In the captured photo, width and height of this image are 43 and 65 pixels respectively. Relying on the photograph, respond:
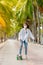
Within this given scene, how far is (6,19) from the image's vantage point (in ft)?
121

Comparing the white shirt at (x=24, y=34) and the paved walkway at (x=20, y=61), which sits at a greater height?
the white shirt at (x=24, y=34)

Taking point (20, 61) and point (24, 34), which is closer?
point (20, 61)

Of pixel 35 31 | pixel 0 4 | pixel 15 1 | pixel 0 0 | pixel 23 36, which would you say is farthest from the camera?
pixel 35 31

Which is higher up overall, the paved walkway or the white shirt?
the white shirt

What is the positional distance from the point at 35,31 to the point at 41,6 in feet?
41.3

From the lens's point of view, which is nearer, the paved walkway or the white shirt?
the paved walkway

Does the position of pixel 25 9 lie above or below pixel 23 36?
above

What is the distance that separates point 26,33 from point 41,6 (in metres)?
19.3

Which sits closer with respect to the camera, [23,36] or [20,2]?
[23,36]

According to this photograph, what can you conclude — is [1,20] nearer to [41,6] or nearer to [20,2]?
[20,2]

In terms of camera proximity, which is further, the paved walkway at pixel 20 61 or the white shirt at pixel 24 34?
the white shirt at pixel 24 34

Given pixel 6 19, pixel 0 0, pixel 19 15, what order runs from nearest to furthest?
pixel 0 0 → pixel 6 19 → pixel 19 15

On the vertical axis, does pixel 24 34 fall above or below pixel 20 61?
above

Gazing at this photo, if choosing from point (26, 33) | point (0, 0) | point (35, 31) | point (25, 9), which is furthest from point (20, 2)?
point (26, 33)
